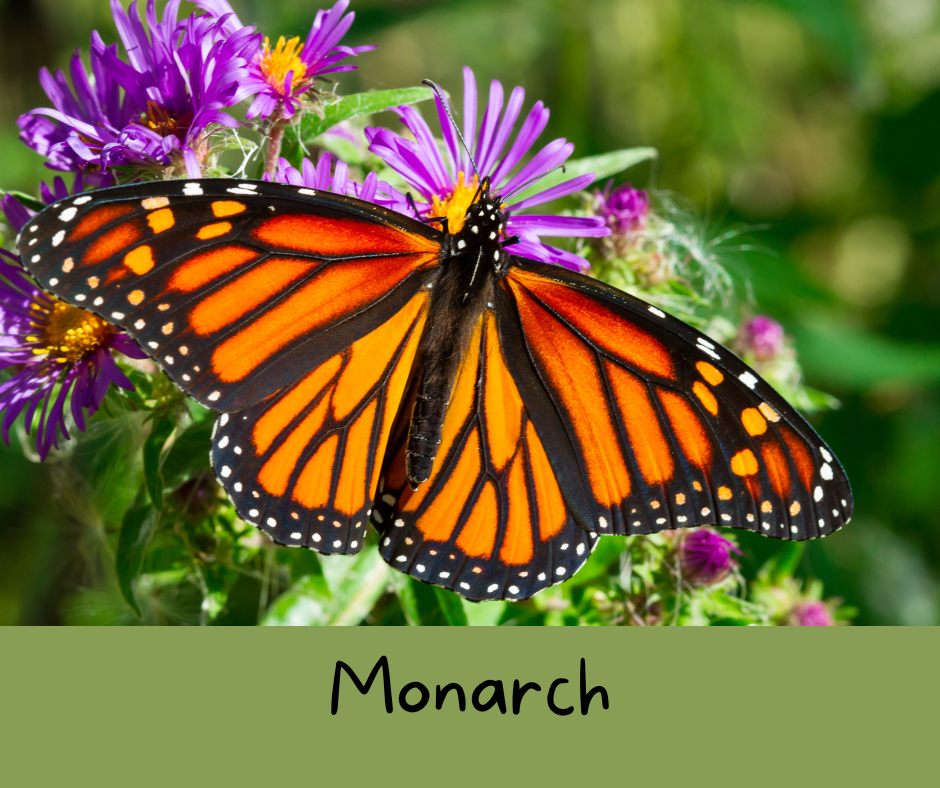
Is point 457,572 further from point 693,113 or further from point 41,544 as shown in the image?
point 693,113

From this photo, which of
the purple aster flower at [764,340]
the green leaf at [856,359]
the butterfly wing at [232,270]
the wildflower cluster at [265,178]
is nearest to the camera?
the butterfly wing at [232,270]

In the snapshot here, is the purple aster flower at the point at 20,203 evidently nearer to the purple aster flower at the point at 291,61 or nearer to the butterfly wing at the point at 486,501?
the purple aster flower at the point at 291,61

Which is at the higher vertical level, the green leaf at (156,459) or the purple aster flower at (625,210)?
the purple aster flower at (625,210)

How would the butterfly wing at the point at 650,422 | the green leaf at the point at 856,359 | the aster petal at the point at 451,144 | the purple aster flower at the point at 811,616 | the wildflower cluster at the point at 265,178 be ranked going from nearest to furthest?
the butterfly wing at the point at 650,422
the wildflower cluster at the point at 265,178
the aster petal at the point at 451,144
the purple aster flower at the point at 811,616
the green leaf at the point at 856,359

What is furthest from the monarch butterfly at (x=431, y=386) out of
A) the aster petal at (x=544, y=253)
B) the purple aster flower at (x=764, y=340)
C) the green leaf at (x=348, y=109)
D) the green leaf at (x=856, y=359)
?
the green leaf at (x=856, y=359)

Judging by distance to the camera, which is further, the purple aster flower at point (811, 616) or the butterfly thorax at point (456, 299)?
the purple aster flower at point (811, 616)

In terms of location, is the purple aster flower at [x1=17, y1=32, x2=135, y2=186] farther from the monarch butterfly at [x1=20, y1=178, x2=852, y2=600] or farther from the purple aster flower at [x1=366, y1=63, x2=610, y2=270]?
the purple aster flower at [x1=366, y1=63, x2=610, y2=270]

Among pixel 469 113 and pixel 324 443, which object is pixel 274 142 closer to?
pixel 469 113
